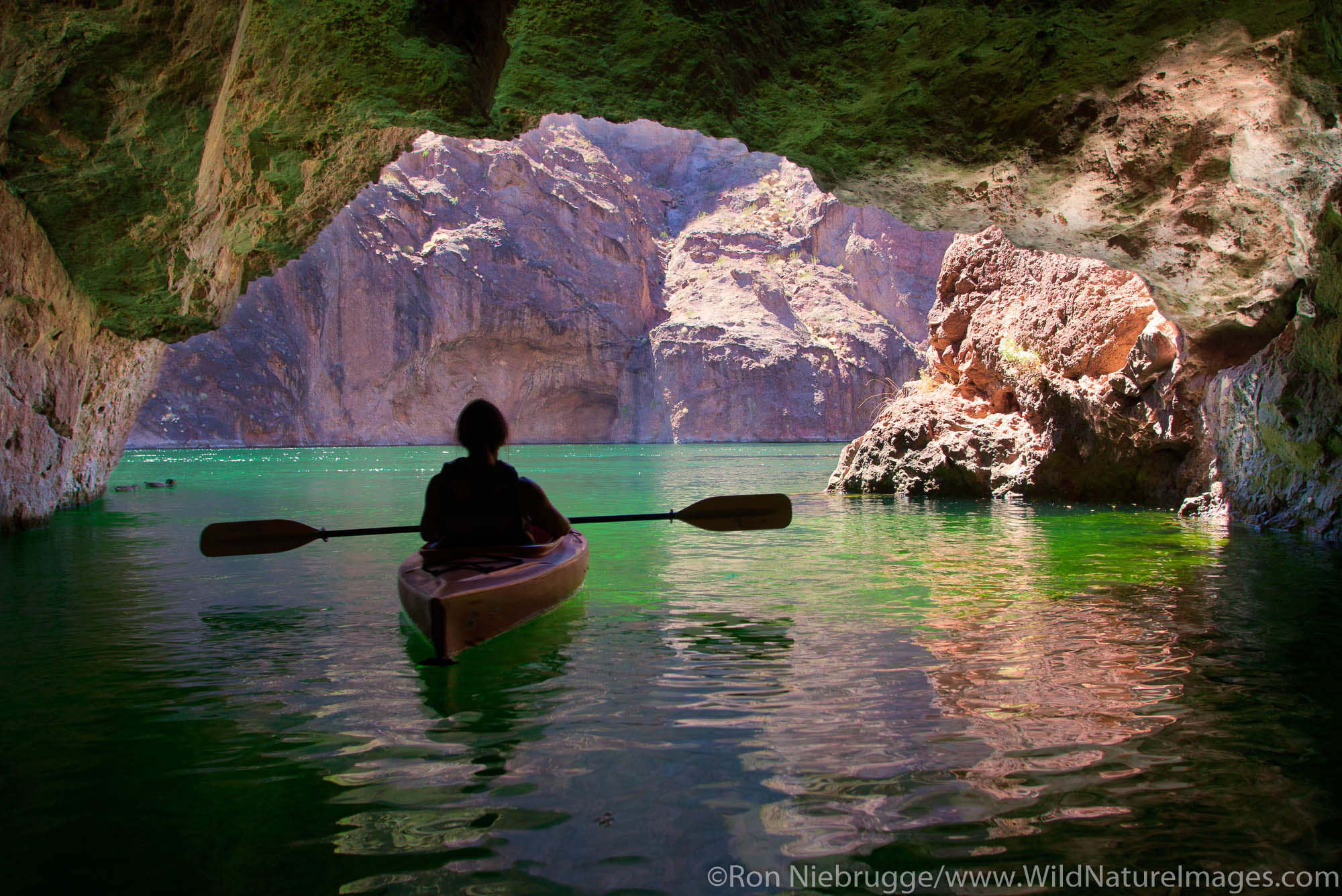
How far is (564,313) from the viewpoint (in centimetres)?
6356

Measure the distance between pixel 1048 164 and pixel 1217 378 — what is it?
13.4ft

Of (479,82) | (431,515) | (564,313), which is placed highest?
(564,313)

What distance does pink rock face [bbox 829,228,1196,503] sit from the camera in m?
13.1

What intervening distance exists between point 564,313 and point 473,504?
5969 cm

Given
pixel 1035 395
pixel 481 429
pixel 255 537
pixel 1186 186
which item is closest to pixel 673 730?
pixel 481 429

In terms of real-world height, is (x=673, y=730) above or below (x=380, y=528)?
below

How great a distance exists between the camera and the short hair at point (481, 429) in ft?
16.2

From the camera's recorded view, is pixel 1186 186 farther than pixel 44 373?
No

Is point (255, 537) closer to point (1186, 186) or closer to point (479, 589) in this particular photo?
point (479, 589)

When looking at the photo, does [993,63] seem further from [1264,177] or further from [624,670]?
[624,670]

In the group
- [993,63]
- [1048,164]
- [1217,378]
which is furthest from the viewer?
[1217,378]

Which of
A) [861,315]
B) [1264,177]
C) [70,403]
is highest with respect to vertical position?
[861,315]

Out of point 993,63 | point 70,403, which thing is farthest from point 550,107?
point 70,403

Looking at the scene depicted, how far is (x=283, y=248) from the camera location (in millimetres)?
11547
